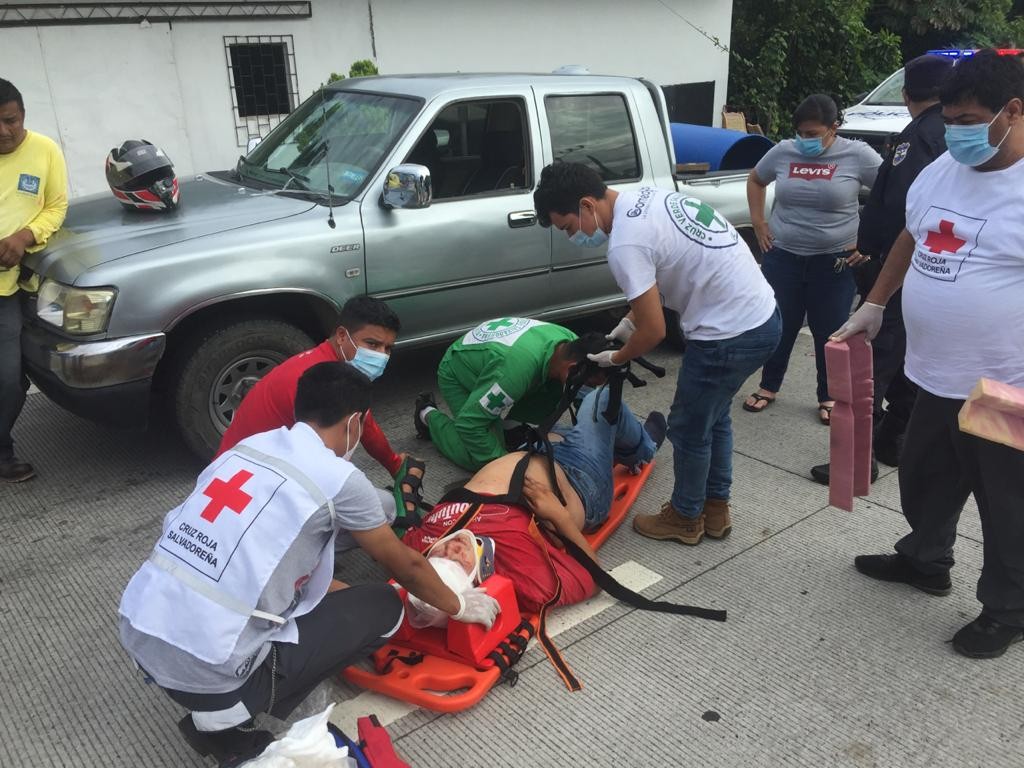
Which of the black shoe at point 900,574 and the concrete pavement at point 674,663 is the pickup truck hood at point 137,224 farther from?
the black shoe at point 900,574

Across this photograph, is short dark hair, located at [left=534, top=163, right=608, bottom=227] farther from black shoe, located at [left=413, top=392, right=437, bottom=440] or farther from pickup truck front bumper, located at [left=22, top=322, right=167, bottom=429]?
pickup truck front bumper, located at [left=22, top=322, right=167, bottom=429]

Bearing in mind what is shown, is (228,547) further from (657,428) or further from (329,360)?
(657,428)

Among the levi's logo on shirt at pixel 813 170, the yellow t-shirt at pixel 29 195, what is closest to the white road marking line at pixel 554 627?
the levi's logo on shirt at pixel 813 170

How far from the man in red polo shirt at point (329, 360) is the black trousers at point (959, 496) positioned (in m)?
1.93

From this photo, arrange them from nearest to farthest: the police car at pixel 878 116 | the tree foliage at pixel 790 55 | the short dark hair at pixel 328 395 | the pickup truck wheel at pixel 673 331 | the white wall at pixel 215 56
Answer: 1. the short dark hair at pixel 328 395
2. the pickup truck wheel at pixel 673 331
3. the white wall at pixel 215 56
4. the police car at pixel 878 116
5. the tree foliage at pixel 790 55

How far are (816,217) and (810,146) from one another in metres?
0.37

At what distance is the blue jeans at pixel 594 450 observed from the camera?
359 centimetres

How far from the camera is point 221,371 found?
13.4ft

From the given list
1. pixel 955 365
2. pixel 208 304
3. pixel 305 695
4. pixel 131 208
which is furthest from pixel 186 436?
pixel 955 365

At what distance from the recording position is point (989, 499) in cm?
276

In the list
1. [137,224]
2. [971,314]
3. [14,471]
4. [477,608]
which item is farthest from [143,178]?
[971,314]

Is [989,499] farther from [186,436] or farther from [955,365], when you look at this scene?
[186,436]

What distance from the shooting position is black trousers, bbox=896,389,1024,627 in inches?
107

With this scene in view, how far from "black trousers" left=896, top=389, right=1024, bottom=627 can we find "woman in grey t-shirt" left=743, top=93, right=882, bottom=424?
1.47m
